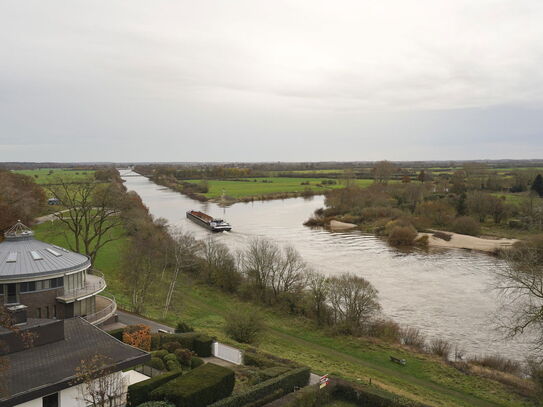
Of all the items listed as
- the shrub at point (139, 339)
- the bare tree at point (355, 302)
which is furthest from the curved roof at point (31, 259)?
the bare tree at point (355, 302)

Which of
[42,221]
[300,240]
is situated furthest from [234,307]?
[42,221]

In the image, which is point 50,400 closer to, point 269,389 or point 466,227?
point 269,389

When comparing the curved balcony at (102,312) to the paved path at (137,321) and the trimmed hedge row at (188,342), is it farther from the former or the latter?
the trimmed hedge row at (188,342)

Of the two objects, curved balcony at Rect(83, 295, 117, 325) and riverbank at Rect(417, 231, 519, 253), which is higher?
curved balcony at Rect(83, 295, 117, 325)

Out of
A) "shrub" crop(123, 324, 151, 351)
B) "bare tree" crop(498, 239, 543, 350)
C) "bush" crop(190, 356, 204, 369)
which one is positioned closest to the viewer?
"bush" crop(190, 356, 204, 369)

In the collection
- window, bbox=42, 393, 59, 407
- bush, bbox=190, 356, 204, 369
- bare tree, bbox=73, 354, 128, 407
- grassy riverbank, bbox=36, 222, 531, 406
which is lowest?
grassy riverbank, bbox=36, 222, 531, 406

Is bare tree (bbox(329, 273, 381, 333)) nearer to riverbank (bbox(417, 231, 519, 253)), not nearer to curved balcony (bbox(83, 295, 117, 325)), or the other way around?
curved balcony (bbox(83, 295, 117, 325))

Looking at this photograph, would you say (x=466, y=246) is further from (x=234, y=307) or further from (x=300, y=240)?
(x=234, y=307)

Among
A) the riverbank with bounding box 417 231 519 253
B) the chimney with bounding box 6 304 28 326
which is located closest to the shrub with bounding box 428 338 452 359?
the chimney with bounding box 6 304 28 326
